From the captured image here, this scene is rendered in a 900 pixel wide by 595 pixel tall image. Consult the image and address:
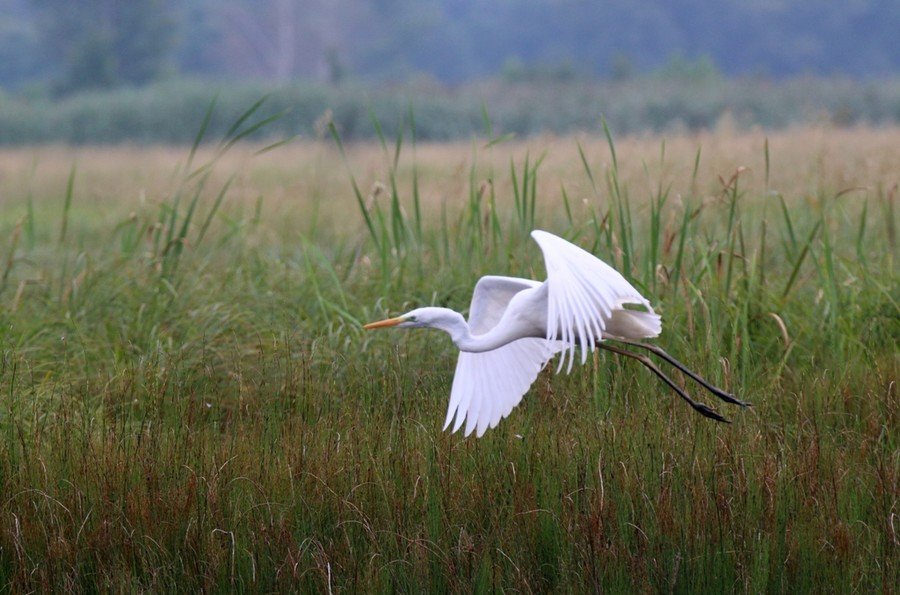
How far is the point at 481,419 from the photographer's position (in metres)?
3.13

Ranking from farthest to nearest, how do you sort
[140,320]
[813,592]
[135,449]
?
[140,320], [135,449], [813,592]

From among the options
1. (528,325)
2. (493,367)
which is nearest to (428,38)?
(493,367)

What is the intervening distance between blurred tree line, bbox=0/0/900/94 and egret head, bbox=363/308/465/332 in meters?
25.6

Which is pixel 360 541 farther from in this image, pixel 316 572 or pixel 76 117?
pixel 76 117

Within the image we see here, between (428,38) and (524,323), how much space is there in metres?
34.6

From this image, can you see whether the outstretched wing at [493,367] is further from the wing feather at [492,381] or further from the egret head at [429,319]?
the egret head at [429,319]

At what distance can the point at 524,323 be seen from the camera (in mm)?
3172

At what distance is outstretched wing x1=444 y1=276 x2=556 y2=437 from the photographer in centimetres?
317

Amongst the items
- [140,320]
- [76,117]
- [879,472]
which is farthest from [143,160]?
[879,472]

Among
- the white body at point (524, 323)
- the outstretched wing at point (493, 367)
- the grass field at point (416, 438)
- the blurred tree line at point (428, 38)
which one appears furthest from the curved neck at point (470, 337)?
the blurred tree line at point (428, 38)

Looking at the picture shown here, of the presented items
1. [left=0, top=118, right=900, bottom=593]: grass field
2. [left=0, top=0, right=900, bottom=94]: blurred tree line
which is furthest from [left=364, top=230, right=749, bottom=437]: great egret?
[left=0, top=0, right=900, bottom=94]: blurred tree line

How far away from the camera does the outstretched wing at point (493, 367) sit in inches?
125

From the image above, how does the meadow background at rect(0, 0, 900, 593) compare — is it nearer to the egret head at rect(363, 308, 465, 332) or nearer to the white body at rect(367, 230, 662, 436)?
the white body at rect(367, 230, 662, 436)

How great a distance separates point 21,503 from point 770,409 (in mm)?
2345
